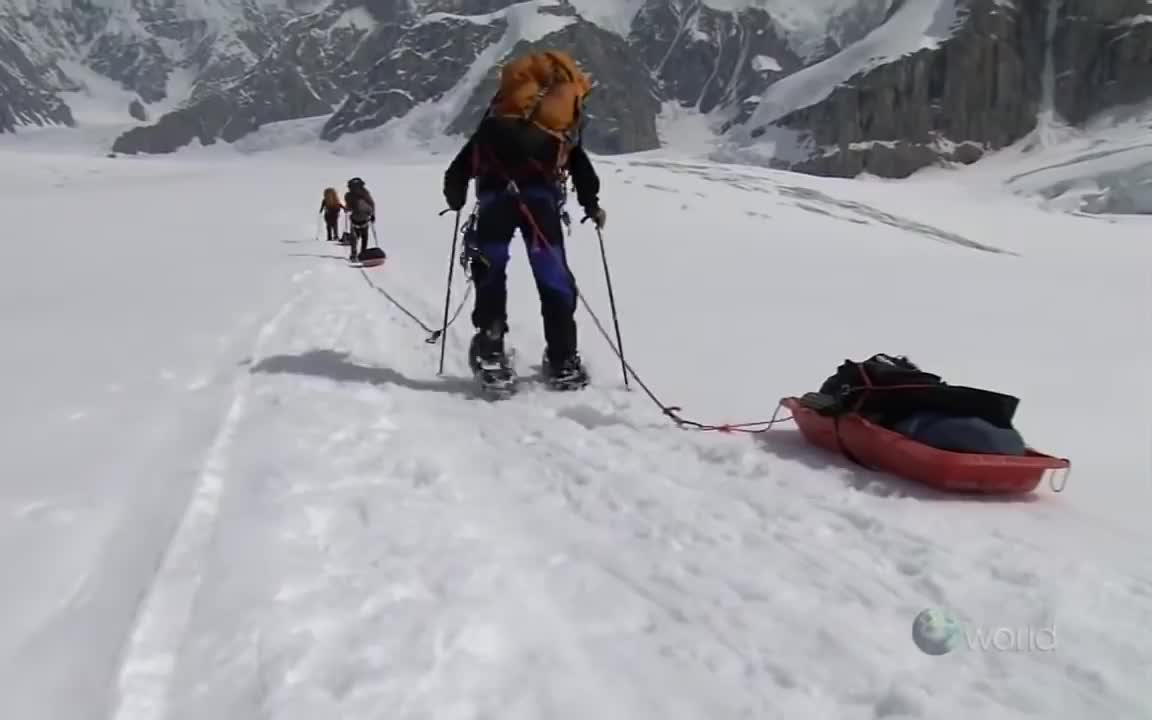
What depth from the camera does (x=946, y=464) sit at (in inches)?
134

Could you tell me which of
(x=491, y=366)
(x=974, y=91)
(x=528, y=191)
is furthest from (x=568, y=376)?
(x=974, y=91)

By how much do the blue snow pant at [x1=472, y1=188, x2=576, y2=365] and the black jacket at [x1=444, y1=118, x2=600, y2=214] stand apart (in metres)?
0.09

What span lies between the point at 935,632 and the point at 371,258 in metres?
11.6

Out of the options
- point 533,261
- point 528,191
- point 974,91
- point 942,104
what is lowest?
point 533,261

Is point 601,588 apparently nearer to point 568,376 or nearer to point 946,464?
point 946,464

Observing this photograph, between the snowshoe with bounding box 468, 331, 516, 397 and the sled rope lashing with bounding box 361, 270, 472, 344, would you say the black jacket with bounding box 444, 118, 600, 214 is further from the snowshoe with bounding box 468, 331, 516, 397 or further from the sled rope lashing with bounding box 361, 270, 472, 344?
the snowshoe with bounding box 468, 331, 516, 397

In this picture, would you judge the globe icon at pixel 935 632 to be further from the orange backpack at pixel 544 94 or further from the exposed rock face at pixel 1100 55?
the exposed rock face at pixel 1100 55

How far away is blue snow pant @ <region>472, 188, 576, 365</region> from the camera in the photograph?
534 cm

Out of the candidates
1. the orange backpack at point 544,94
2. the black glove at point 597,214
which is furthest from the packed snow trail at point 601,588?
the orange backpack at point 544,94

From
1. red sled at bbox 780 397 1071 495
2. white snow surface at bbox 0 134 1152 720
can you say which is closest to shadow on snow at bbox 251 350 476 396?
white snow surface at bbox 0 134 1152 720

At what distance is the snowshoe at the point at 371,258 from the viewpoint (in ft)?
41.9

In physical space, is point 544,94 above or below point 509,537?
above

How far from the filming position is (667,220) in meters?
23.7

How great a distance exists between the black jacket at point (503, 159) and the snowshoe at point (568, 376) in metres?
1.03
